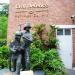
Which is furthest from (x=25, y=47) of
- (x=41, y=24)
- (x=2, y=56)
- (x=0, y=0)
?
(x=0, y=0)

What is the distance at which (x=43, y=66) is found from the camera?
10.4 meters

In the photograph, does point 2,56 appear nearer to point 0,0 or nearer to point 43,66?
point 43,66

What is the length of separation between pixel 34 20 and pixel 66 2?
7.25 ft

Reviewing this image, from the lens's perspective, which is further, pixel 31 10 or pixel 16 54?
pixel 31 10

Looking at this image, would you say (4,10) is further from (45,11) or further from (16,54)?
(16,54)

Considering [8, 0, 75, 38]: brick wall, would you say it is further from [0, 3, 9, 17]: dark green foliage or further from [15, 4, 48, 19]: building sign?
[0, 3, 9, 17]: dark green foliage

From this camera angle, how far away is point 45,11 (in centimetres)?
1784

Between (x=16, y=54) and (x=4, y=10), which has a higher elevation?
(x=4, y=10)

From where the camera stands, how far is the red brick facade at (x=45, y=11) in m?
17.8

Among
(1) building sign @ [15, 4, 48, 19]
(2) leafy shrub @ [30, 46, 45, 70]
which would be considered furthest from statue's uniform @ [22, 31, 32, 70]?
(1) building sign @ [15, 4, 48, 19]

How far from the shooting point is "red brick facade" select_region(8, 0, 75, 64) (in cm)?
1781

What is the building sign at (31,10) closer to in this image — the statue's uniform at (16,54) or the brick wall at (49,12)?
the brick wall at (49,12)

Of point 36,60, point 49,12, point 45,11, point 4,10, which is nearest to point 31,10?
point 45,11

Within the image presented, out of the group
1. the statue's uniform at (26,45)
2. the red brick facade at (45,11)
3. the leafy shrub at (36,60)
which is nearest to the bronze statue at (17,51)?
the statue's uniform at (26,45)
